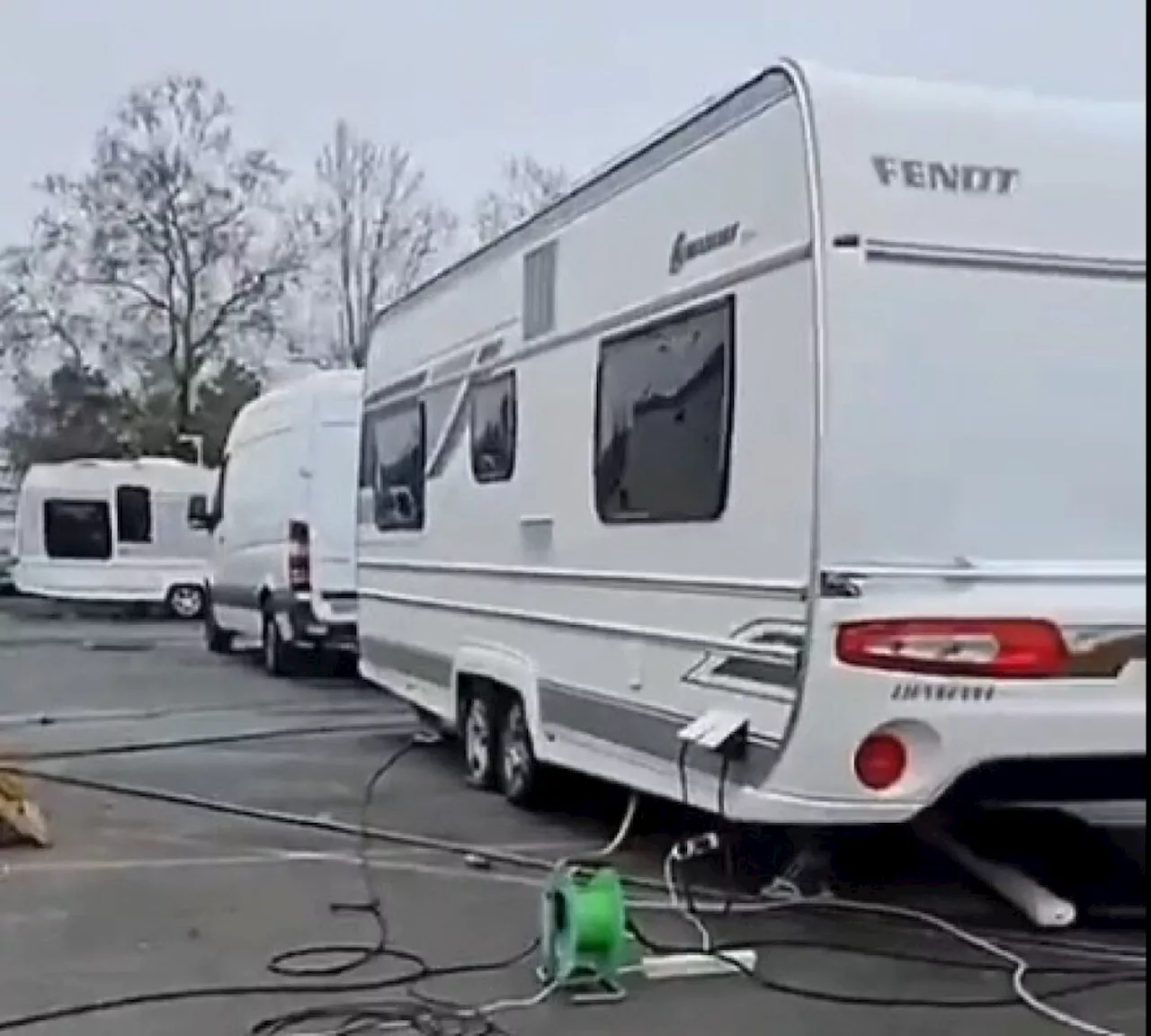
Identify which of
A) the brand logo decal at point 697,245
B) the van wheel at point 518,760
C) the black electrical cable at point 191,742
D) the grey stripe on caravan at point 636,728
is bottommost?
the black electrical cable at point 191,742

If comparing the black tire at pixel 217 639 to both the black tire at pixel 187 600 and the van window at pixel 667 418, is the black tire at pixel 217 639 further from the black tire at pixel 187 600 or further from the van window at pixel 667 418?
the van window at pixel 667 418

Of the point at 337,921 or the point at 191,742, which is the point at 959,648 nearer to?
the point at 337,921

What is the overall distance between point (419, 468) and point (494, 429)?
1639 mm

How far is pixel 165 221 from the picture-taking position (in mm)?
40562

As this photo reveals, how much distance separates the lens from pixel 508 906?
24.4 ft

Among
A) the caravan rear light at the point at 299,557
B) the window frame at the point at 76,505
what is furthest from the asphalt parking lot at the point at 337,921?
the window frame at the point at 76,505

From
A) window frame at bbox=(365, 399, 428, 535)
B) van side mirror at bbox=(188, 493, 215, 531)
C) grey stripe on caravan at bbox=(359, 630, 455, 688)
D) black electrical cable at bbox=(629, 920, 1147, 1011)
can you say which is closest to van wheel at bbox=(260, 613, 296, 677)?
van side mirror at bbox=(188, 493, 215, 531)

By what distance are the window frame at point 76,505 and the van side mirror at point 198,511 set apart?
1.39m

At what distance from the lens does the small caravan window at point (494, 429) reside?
363 inches

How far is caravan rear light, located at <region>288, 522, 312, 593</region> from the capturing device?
1675 centimetres

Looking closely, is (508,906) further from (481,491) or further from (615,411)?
(481,491)

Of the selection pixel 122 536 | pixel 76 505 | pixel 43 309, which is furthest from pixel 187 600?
pixel 43 309

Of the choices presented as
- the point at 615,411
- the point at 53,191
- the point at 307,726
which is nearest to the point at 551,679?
the point at 615,411

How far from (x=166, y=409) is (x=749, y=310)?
1481 inches
